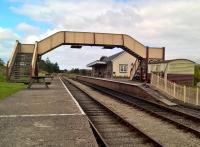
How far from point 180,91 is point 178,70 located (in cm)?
1463

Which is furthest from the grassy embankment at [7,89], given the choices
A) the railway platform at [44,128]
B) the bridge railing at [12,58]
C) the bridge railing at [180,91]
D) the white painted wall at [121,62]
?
the white painted wall at [121,62]

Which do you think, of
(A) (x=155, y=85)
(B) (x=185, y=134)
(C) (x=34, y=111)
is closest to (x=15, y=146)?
(B) (x=185, y=134)

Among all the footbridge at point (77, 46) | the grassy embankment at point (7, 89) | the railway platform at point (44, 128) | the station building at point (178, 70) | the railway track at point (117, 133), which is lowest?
the railway track at point (117, 133)

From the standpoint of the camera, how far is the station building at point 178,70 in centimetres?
3719

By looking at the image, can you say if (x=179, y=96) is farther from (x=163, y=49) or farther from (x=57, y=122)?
(x=163, y=49)

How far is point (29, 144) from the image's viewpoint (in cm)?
940

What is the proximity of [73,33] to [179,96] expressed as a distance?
23096mm

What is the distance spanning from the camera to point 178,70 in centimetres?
3781

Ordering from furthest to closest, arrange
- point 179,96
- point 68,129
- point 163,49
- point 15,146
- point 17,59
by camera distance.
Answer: point 163,49 → point 17,59 → point 179,96 → point 68,129 → point 15,146

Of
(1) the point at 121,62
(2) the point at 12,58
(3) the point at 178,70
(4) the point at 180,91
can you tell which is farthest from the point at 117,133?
(1) the point at 121,62

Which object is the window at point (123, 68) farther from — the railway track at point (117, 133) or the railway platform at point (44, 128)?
the railway platform at point (44, 128)

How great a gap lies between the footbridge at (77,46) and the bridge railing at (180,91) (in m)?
15.8

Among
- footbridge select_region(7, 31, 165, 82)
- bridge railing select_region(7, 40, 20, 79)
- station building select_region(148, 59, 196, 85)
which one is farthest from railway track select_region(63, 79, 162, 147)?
footbridge select_region(7, 31, 165, 82)

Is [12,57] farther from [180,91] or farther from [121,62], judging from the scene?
[121,62]
